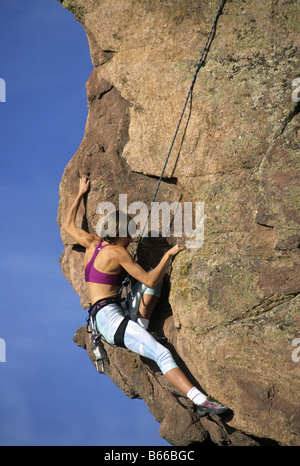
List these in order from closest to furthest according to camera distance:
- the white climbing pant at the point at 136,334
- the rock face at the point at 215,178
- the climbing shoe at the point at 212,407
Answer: the rock face at the point at 215,178
the climbing shoe at the point at 212,407
the white climbing pant at the point at 136,334

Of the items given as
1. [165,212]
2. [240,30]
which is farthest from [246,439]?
[240,30]

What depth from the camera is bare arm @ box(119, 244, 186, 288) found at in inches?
333

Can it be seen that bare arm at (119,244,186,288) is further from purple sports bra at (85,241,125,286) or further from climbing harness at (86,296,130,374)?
climbing harness at (86,296,130,374)

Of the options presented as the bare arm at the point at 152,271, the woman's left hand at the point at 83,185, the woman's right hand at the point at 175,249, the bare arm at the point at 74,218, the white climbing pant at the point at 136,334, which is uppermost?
the woman's left hand at the point at 83,185

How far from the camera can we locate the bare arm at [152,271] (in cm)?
847

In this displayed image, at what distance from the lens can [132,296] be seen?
29.9 ft

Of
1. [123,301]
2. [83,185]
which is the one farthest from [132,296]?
[83,185]

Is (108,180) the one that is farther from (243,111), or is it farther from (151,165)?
(243,111)

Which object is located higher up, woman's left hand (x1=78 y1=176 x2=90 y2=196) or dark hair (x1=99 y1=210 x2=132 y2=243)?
woman's left hand (x1=78 y1=176 x2=90 y2=196)

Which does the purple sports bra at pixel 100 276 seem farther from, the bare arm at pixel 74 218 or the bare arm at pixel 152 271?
the bare arm at pixel 74 218

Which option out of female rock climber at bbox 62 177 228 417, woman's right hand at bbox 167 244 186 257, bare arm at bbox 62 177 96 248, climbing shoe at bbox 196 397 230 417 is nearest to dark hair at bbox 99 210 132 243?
female rock climber at bbox 62 177 228 417

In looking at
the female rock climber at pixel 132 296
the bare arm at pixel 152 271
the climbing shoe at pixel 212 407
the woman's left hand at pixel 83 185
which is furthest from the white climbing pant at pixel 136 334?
the woman's left hand at pixel 83 185

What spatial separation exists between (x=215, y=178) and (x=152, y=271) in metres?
1.50

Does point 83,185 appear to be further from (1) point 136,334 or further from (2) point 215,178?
(1) point 136,334
